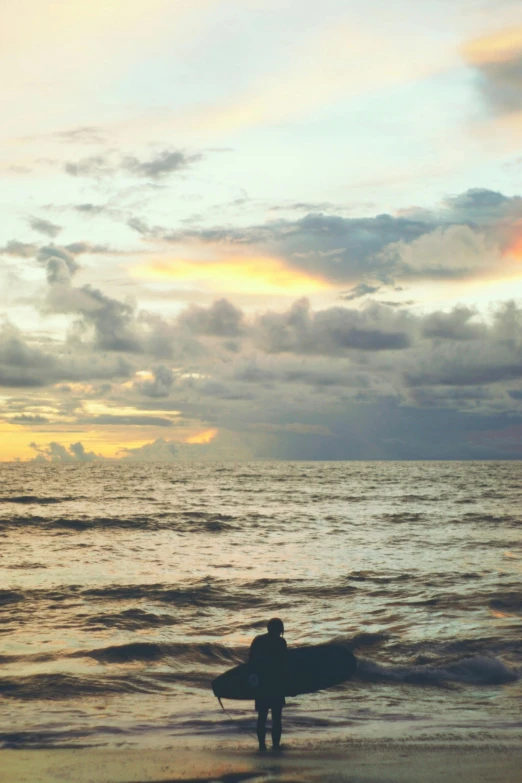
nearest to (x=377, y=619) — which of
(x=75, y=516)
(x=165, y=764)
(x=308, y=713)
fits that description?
(x=308, y=713)

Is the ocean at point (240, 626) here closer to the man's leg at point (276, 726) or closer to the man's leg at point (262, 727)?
the man's leg at point (276, 726)

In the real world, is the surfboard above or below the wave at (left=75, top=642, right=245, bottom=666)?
above

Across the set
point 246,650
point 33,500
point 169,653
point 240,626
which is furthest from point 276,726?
point 33,500

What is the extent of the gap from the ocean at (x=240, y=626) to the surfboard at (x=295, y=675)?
77 cm

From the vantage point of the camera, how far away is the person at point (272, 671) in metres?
10.2

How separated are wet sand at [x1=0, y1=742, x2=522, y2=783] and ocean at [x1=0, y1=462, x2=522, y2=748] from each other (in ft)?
2.08

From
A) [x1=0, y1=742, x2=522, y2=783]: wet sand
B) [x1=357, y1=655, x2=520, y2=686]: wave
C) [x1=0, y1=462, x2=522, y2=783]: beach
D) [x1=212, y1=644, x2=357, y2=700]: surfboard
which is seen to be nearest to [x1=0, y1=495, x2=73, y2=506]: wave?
[x1=0, y1=462, x2=522, y2=783]: beach

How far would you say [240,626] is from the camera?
20.1 m

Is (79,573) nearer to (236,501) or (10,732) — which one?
(10,732)

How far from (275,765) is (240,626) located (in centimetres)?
1094

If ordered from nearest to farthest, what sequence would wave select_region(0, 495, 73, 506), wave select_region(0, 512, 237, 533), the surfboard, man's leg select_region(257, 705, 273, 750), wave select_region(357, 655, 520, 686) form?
man's leg select_region(257, 705, 273, 750), the surfboard, wave select_region(357, 655, 520, 686), wave select_region(0, 512, 237, 533), wave select_region(0, 495, 73, 506)

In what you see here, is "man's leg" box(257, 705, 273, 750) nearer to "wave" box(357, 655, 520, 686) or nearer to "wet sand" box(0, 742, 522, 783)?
"wet sand" box(0, 742, 522, 783)

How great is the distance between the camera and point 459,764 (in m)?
9.33

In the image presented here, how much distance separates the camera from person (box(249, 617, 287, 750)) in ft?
33.6
